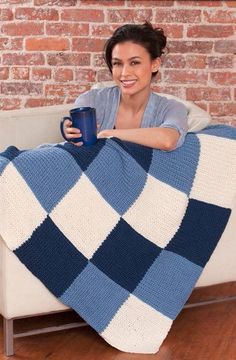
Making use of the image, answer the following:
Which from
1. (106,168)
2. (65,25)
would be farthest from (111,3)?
(106,168)

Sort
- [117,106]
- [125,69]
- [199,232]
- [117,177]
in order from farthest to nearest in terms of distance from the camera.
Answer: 1. [117,106]
2. [125,69]
3. [199,232]
4. [117,177]

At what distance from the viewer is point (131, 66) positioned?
2.77m

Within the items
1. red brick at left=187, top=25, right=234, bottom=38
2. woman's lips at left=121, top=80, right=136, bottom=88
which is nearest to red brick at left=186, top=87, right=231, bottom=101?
red brick at left=187, top=25, right=234, bottom=38

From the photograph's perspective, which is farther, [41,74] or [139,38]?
[41,74]

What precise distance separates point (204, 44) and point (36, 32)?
756 mm

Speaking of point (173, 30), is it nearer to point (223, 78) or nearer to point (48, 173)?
point (223, 78)

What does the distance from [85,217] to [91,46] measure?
1.74m

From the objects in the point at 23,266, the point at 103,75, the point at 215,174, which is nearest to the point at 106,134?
the point at 215,174

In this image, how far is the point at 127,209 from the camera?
2.54 metres

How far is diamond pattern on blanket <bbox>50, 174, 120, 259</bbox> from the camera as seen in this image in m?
2.47

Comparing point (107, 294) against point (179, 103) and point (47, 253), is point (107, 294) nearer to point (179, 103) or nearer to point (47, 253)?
point (47, 253)

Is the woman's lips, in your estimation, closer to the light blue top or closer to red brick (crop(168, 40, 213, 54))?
the light blue top

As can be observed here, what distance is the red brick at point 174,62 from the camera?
13.5 feet

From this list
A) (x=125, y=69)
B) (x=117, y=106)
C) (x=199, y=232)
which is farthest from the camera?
(x=117, y=106)
